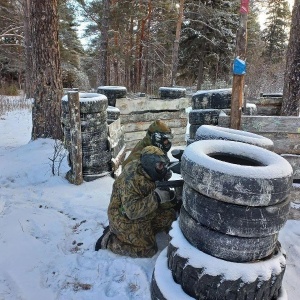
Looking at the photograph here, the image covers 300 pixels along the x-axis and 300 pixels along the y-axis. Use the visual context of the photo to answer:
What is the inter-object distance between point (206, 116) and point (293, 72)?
5.11 ft

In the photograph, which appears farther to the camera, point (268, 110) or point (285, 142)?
point (268, 110)

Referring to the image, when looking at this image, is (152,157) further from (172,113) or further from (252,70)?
(252,70)

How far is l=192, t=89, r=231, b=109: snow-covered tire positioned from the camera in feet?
13.0

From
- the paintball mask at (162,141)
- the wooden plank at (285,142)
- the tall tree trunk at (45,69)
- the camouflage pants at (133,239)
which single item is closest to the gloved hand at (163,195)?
the camouflage pants at (133,239)

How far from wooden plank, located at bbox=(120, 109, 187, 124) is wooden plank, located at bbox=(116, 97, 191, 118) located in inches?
3.8

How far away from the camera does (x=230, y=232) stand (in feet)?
5.45

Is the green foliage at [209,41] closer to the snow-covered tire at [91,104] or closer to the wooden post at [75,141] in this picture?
the snow-covered tire at [91,104]

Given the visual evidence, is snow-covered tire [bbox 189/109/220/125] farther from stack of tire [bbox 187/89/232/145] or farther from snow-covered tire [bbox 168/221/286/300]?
snow-covered tire [bbox 168/221/286/300]

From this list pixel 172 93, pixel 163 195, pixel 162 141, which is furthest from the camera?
pixel 172 93

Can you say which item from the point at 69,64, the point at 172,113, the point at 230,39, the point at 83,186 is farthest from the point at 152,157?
the point at 69,64

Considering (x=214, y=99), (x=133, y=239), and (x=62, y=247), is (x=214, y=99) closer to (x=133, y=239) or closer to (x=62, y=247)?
(x=133, y=239)

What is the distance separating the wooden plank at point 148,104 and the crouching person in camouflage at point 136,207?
3.89m

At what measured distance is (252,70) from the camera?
1891 cm

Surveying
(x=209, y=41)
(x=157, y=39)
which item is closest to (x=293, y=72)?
(x=209, y=41)
